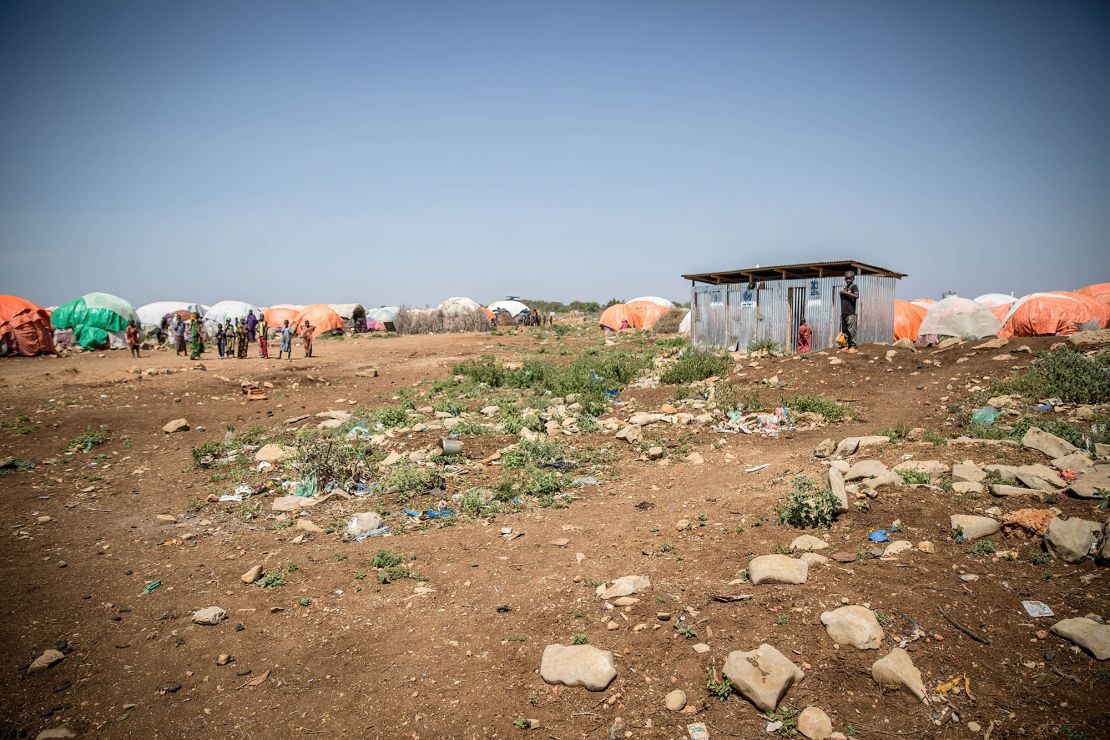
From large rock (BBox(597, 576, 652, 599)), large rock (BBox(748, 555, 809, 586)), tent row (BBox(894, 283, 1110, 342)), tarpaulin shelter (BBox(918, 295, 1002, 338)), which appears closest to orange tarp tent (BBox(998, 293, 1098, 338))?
tent row (BBox(894, 283, 1110, 342))

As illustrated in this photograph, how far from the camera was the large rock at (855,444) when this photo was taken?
6.34m

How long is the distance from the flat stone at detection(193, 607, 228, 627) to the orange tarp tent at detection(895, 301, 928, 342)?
65.9 feet

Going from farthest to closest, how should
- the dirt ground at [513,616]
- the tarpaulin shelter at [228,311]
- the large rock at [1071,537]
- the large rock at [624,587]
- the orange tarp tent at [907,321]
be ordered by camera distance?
the tarpaulin shelter at [228,311], the orange tarp tent at [907,321], the large rock at [624,587], the large rock at [1071,537], the dirt ground at [513,616]

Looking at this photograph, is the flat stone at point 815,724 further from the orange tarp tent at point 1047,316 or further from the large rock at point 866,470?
the orange tarp tent at point 1047,316

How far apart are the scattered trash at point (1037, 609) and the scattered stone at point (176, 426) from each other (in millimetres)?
11064

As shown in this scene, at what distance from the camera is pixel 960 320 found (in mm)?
16297

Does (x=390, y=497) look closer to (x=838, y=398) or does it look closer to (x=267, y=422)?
(x=267, y=422)

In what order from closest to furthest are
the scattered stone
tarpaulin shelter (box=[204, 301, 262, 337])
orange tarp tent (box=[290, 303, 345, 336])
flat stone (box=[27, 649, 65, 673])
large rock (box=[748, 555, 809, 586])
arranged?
flat stone (box=[27, 649, 65, 673]), large rock (box=[748, 555, 809, 586]), the scattered stone, tarpaulin shelter (box=[204, 301, 262, 337]), orange tarp tent (box=[290, 303, 345, 336])

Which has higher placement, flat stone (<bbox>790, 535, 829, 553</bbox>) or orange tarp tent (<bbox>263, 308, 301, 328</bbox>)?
orange tarp tent (<bbox>263, 308, 301, 328</bbox>)

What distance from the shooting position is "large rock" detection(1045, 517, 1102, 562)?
3.52 meters

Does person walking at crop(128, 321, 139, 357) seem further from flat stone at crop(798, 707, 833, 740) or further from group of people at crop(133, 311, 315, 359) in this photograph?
flat stone at crop(798, 707, 833, 740)

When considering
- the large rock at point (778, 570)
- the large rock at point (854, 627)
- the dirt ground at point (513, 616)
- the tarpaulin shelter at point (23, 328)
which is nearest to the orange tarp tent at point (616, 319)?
the tarpaulin shelter at point (23, 328)

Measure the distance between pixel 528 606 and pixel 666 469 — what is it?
3.47m

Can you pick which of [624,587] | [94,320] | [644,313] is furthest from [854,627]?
[644,313]
